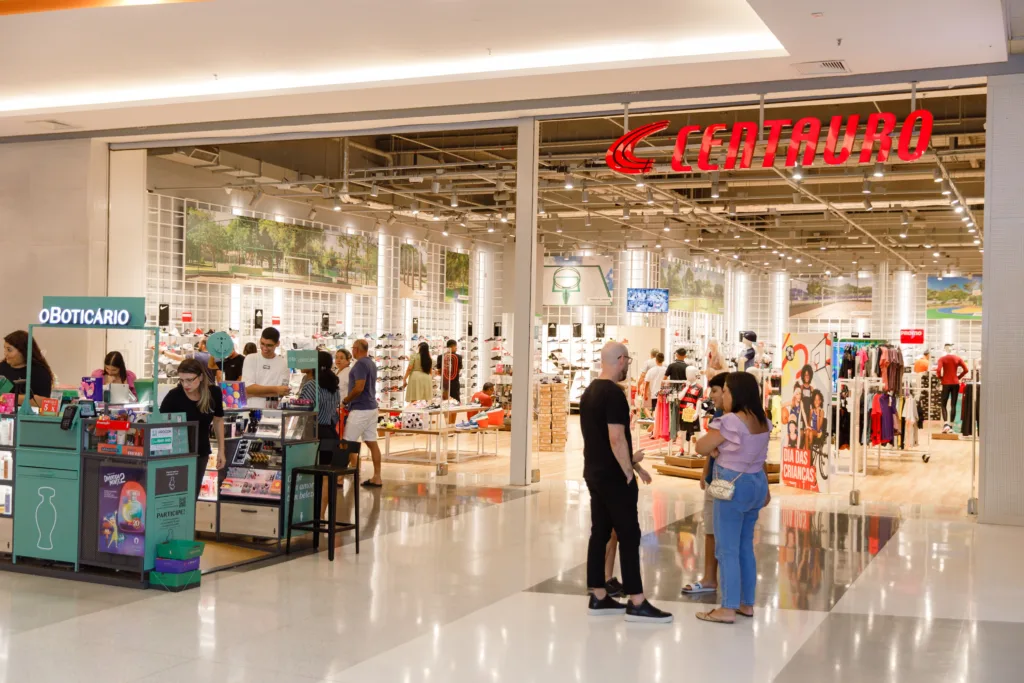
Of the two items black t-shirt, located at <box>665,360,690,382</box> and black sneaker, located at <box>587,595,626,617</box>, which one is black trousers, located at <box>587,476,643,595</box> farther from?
black t-shirt, located at <box>665,360,690,382</box>

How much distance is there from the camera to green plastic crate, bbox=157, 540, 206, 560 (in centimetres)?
601

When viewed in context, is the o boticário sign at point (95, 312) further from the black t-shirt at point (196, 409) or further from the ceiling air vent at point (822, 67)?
the ceiling air vent at point (822, 67)

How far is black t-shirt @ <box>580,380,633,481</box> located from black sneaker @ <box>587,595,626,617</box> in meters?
0.72

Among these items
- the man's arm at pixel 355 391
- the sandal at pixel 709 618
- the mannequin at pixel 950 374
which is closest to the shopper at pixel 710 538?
the sandal at pixel 709 618

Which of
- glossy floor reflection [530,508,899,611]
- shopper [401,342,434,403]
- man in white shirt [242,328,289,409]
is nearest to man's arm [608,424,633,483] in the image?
glossy floor reflection [530,508,899,611]

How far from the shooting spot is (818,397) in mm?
10117

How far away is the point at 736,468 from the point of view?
17.4ft

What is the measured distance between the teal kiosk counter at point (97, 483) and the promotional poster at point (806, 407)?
6184 millimetres

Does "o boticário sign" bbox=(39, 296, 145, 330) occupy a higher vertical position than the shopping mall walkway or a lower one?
higher

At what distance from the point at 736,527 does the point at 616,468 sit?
0.69 meters

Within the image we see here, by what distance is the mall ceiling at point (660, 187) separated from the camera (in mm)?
14070

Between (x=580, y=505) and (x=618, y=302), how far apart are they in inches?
588

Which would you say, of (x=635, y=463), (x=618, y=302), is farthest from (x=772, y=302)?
(x=635, y=463)

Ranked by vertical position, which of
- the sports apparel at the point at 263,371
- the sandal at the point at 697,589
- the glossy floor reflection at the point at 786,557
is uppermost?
the sports apparel at the point at 263,371
